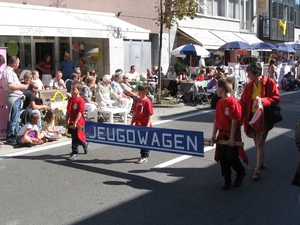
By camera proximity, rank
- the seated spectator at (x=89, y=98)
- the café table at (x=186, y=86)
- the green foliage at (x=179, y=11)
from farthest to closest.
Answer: the café table at (x=186, y=86) → the green foliage at (x=179, y=11) → the seated spectator at (x=89, y=98)

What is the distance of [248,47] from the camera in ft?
75.2

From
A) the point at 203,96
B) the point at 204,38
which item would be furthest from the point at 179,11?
the point at 204,38

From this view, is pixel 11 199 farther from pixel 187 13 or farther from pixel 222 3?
pixel 222 3

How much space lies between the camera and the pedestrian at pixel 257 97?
6.43 metres

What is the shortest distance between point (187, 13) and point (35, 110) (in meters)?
8.43

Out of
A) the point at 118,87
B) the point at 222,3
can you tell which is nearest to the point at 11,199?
the point at 118,87

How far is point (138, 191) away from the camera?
20.0 ft

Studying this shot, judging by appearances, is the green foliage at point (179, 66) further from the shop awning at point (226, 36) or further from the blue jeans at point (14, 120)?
the blue jeans at point (14, 120)

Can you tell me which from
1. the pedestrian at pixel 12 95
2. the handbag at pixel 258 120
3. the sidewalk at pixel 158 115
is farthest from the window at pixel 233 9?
the handbag at pixel 258 120

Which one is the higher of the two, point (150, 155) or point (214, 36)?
point (214, 36)

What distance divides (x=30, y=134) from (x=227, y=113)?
199 inches

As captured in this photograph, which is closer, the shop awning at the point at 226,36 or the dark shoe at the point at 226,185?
the dark shoe at the point at 226,185

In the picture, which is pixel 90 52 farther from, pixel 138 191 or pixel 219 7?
pixel 219 7

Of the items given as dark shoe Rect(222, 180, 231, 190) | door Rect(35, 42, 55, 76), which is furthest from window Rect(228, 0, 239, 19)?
dark shoe Rect(222, 180, 231, 190)
